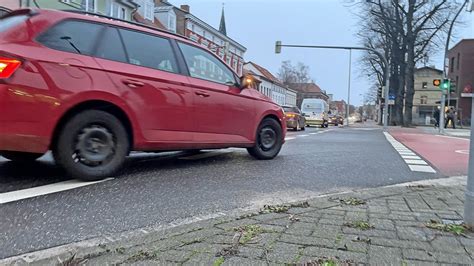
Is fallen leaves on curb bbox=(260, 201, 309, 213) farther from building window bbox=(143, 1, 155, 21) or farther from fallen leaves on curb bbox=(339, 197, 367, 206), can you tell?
building window bbox=(143, 1, 155, 21)

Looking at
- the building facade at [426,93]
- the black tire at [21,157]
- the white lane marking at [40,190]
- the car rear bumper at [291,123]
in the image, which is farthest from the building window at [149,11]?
the building facade at [426,93]

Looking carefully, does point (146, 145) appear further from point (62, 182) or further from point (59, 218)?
point (59, 218)

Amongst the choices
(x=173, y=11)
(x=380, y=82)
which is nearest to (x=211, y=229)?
(x=173, y=11)

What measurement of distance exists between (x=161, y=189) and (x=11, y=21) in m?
2.35

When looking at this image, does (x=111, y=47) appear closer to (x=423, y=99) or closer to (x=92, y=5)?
(x=92, y=5)

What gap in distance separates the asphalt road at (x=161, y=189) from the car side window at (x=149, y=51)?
1.34 metres

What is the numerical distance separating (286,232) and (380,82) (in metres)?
59.1

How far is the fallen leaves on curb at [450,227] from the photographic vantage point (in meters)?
3.16

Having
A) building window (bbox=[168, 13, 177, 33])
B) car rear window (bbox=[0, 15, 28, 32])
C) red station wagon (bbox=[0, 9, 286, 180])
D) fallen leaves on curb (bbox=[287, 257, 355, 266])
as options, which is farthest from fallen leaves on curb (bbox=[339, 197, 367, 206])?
building window (bbox=[168, 13, 177, 33])

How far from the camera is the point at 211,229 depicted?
3.12m

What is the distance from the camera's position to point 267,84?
86.6 metres

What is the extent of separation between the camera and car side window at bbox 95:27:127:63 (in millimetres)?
4738

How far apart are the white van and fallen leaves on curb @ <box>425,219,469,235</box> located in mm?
30553

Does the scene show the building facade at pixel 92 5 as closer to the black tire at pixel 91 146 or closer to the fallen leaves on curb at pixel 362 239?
the black tire at pixel 91 146
